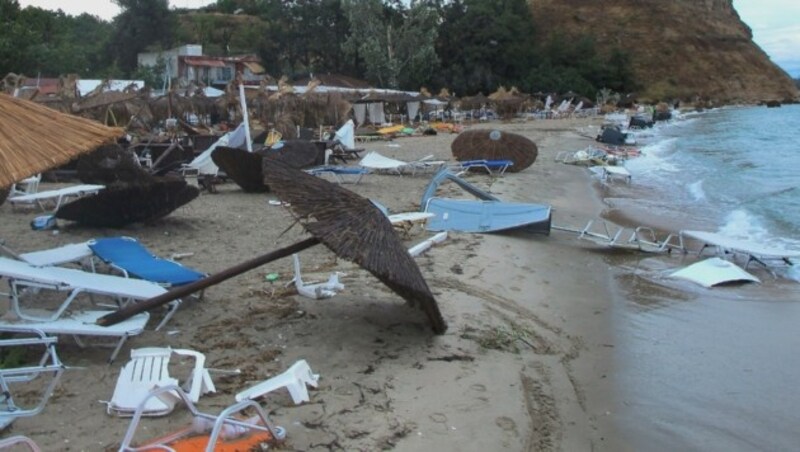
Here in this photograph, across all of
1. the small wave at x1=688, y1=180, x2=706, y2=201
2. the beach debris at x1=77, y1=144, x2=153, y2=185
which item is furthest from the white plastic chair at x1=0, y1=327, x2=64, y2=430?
the small wave at x1=688, y1=180, x2=706, y2=201

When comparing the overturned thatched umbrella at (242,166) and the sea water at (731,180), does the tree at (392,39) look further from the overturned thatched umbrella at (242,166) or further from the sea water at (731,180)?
the overturned thatched umbrella at (242,166)

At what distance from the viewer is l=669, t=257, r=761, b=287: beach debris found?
822cm

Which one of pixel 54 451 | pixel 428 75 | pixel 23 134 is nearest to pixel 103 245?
pixel 23 134

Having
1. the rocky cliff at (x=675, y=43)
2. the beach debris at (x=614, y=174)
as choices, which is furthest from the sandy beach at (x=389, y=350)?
the rocky cliff at (x=675, y=43)

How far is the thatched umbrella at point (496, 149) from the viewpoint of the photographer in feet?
57.9

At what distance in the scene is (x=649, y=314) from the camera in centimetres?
711

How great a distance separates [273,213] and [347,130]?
7.87 metres

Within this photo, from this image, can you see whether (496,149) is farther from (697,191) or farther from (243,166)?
(243,166)

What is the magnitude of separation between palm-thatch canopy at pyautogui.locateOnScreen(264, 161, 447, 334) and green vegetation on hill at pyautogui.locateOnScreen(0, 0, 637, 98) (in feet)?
148

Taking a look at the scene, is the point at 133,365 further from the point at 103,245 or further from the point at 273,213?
the point at 273,213

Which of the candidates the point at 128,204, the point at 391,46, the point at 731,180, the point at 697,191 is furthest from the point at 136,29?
the point at 128,204

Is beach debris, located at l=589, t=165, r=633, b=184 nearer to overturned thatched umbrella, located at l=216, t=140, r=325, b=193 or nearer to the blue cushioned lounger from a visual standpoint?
overturned thatched umbrella, located at l=216, t=140, r=325, b=193

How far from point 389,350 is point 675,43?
103501mm

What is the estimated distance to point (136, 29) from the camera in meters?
65.4
